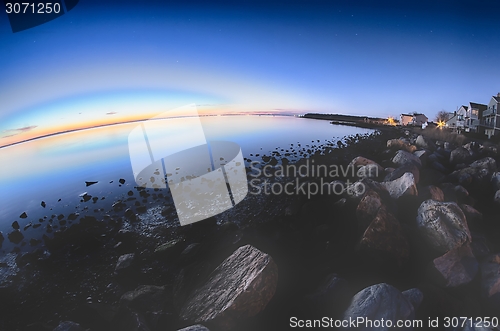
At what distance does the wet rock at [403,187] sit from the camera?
23.2 ft

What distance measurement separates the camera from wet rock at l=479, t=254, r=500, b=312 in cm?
421

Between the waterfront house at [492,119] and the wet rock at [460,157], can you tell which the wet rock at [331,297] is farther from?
the waterfront house at [492,119]

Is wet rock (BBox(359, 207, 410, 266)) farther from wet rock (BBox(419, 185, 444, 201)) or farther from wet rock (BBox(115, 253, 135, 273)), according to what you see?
wet rock (BBox(115, 253, 135, 273))

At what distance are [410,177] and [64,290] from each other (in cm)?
1135

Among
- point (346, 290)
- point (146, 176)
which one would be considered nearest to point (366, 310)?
point (346, 290)

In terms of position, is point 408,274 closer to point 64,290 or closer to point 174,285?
point 174,285

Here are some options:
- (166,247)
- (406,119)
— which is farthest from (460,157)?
(406,119)

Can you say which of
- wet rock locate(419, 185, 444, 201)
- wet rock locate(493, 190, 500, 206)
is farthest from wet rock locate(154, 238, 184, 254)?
wet rock locate(493, 190, 500, 206)

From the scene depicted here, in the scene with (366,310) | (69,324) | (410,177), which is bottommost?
(69,324)

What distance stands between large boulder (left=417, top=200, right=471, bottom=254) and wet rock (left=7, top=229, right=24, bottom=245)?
13517mm

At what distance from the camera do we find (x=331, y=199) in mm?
8297

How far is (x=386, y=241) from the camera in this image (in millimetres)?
5254

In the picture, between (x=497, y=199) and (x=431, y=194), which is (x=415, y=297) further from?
(x=497, y=199)

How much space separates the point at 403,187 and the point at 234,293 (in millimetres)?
7064
